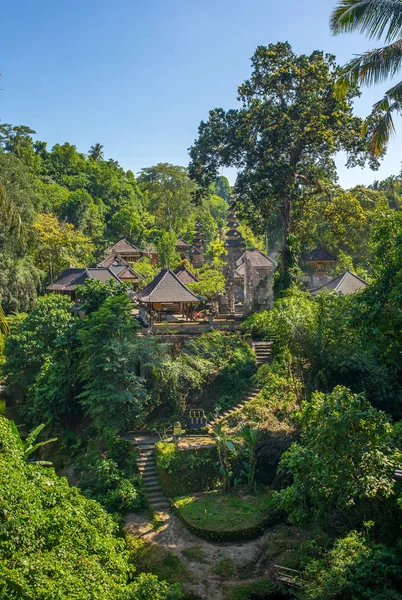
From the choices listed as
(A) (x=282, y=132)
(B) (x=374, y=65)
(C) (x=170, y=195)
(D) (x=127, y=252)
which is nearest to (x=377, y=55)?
(B) (x=374, y=65)

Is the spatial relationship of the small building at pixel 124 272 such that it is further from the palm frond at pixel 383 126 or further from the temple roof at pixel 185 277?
the palm frond at pixel 383 126

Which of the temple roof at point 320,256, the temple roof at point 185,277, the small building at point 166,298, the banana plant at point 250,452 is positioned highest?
the temple roof at point 320,256

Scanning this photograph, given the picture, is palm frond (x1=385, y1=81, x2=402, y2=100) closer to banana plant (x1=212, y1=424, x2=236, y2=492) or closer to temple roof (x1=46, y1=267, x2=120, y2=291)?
banana plant (x1=212, y1=424, x2=236, y2=492)

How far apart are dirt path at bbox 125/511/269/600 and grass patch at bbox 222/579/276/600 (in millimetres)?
228

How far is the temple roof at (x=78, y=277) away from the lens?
33.1m

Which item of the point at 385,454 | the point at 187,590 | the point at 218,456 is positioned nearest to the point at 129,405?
the point at 218,456

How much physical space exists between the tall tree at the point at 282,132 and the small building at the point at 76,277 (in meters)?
10.4

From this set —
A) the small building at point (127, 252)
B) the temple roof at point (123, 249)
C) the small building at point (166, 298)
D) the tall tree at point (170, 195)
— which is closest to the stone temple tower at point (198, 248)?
the tall tree at point (170, 195)

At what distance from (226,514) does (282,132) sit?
696 inches

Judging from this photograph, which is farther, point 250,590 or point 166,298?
point 166,298

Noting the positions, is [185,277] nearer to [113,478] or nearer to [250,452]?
[250,452]

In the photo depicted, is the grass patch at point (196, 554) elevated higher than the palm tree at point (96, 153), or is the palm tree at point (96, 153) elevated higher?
the palm tree at point (96, 153)

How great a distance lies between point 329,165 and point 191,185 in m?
38.6

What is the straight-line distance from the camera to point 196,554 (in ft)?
47.3
